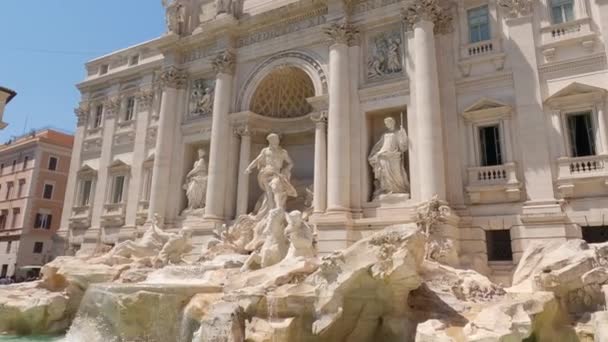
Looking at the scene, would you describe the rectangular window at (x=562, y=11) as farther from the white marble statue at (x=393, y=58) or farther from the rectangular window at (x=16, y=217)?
the rectangular window at (x=16, y=217)

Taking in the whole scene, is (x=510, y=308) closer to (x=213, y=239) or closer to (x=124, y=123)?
(x=213, y=239)

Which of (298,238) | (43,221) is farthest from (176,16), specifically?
(43,221)

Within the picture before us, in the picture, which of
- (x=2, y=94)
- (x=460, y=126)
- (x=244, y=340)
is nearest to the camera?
(x=244, y=340)

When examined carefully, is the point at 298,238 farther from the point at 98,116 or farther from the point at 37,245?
the point at 37,245

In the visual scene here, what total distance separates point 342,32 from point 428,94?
14.2ft

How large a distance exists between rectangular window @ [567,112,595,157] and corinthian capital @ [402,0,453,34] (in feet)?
16.7

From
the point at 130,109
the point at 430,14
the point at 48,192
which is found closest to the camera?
the point at 430,14

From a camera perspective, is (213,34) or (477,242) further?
(213,34)

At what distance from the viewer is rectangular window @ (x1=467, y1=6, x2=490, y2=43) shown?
50.7ft

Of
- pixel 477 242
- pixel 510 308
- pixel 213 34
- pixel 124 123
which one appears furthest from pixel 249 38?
pixel 510 308

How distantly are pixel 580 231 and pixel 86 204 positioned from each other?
2287 centimetres

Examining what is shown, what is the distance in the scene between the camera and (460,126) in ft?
49.3

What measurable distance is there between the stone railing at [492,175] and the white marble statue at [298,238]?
19.2 feet

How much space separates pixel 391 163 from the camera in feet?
50.2
